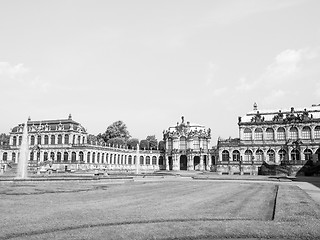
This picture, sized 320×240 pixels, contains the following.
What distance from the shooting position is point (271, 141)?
94.0 meters

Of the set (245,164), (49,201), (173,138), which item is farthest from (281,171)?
(49,201)

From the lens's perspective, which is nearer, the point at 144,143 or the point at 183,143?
the point at 183,143

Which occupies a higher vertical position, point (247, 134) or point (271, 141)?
point (247, 134)

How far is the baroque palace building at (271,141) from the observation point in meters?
89.4

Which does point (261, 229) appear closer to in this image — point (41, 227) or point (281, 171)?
point (41, 227)

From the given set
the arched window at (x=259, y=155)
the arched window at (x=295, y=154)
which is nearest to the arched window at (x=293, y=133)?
the arched window at (x=295, y=154)

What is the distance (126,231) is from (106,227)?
1.01 m

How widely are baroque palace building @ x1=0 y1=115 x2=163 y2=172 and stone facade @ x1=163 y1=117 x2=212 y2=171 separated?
28.9ft

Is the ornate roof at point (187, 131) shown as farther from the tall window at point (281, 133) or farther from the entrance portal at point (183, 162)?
the tall window at point (281, 133)

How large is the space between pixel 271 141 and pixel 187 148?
30.7 meters

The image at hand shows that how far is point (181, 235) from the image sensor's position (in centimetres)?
1148

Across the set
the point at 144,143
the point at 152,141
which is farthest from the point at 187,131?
the point at 152,141

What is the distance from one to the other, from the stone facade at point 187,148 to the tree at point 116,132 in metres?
31.9

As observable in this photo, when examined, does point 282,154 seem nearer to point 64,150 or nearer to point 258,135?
point 258,135
